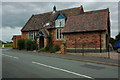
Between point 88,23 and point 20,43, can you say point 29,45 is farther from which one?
point 88,23

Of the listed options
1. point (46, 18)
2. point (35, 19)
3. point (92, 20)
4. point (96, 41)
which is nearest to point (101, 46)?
point (96, 41)

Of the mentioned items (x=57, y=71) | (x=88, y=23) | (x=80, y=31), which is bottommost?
(x=57, y=71)

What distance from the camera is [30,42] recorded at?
979 inches

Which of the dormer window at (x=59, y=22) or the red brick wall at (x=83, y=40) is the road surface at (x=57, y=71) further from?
the dormer window at (x=59, y=22)

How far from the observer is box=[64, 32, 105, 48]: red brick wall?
58.2 feet

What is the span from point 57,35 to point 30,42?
18.3 feet

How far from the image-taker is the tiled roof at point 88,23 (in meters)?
18.0

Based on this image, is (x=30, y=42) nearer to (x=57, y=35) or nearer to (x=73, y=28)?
(x=57, y=35)

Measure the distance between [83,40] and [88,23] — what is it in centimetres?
297

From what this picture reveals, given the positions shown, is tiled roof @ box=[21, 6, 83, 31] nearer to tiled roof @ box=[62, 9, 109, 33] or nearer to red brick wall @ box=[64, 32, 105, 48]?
tiled roof @ box=[62, 9, 109, 33]

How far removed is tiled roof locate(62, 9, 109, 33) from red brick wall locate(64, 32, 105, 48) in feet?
2.59

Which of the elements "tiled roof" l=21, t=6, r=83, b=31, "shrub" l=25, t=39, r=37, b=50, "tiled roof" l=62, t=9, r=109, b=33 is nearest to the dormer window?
"tiled roof" l=21, t=6, r=83, b=31

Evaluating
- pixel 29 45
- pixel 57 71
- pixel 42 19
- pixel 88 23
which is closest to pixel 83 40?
pixel 88 23

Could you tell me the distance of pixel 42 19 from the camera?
29594 millimetres
